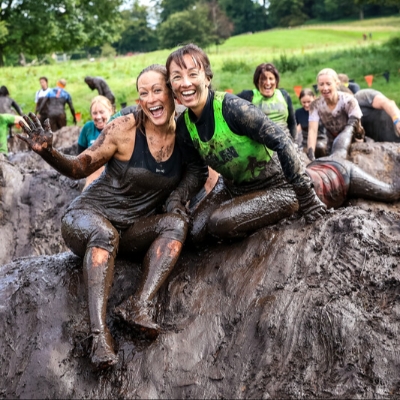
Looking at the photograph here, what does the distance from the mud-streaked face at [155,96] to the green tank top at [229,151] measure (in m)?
0.20

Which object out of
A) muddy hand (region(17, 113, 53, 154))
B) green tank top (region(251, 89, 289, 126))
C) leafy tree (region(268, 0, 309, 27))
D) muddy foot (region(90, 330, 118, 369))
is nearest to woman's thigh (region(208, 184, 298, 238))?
muddy foot (region(90, 330, 118, 369))

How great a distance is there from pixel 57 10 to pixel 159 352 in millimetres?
25974

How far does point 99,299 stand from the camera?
337 centimetres

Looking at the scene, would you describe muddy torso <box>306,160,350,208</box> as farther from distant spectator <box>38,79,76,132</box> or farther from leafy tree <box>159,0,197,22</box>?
leafy tree <box>159,0,197,22</box>

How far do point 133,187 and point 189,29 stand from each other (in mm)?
41068

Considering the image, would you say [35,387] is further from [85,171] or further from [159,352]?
[85,171]

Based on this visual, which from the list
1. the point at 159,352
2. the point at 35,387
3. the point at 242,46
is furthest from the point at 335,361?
the point at 242,46

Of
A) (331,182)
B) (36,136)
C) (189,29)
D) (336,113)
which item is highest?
(36,136)

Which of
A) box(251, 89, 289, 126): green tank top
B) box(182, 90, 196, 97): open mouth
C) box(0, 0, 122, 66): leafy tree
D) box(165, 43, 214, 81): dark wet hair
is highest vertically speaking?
box(0, 0, 122, 66): leafy tree

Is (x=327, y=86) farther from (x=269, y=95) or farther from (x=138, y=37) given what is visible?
(x=138, y=37)

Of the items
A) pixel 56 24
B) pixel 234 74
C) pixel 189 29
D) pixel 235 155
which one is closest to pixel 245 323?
pixel 235 155

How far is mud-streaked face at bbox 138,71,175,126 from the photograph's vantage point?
12.1ft

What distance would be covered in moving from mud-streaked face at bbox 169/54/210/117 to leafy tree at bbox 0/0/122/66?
77.1 feet

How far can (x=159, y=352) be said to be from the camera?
10.9ft
